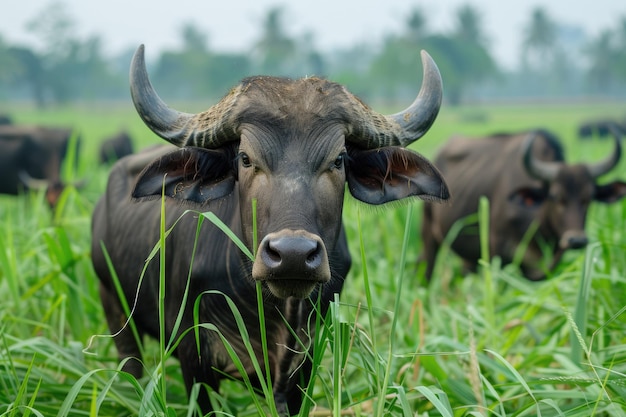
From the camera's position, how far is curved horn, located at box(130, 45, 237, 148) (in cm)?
294

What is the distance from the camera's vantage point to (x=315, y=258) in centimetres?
240

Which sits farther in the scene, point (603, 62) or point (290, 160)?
point (603, 62)

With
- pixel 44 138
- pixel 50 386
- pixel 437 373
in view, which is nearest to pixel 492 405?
pixel 437 373

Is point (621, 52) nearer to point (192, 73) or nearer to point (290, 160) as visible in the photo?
point (192, 73)

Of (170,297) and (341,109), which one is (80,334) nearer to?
(170,297)

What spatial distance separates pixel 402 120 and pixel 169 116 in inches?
38.1

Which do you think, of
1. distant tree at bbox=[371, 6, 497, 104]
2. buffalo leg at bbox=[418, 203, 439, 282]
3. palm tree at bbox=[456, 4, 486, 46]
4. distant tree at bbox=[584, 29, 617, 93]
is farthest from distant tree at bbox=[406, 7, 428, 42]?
buffalo leg at bbox=[418, 203, 439, 282]

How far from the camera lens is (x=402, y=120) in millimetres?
3154

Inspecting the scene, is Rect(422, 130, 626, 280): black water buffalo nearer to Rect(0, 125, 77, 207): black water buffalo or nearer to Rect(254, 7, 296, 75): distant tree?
Rect(0, 125, 77, 207): black water buffalo

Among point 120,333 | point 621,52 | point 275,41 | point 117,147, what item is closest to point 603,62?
point 621,52

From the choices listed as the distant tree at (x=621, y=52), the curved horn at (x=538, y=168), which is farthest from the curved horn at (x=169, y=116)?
the distant tree at (x=621, y=52)

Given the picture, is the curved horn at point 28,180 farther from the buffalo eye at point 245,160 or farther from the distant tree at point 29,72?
the distant tree at point 29,72

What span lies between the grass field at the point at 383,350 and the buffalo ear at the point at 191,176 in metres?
0.60

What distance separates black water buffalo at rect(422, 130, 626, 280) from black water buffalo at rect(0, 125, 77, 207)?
7.46 meters
